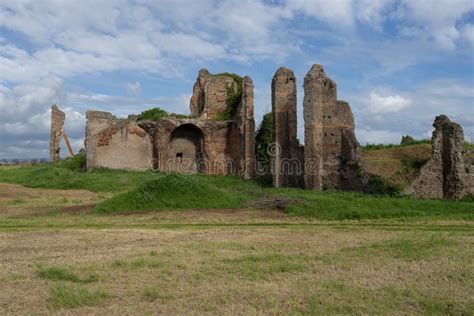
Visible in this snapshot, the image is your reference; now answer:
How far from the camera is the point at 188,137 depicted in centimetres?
3259

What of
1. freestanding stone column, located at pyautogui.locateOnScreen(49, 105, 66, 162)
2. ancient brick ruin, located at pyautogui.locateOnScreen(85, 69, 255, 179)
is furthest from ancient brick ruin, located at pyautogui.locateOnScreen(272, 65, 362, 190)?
freestanding stone column, located at pyautogui.locateOnScreen(49, 105, 66, 162)

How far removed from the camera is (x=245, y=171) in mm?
26844

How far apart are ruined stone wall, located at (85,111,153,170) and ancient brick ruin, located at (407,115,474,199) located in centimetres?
1766

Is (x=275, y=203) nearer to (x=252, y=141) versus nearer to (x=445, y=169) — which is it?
(x=445, y=169)

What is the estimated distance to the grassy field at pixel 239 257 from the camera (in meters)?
5.57

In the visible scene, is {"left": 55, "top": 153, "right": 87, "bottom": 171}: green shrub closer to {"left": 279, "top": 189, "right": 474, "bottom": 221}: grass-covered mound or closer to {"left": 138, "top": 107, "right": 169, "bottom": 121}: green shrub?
{"left": 138, "top": 107, "right": 169, "bottom": 121}: green shrub

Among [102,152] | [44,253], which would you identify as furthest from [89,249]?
[102,152]

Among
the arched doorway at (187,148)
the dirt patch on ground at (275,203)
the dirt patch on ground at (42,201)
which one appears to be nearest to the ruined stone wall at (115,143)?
the arched doorway at (187,148)

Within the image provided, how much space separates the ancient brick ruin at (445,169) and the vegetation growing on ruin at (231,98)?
14380 millimetres

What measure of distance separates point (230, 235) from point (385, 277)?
4.40 metres

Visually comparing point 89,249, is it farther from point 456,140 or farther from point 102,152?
point 102,152

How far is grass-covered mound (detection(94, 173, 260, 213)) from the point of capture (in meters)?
15.8

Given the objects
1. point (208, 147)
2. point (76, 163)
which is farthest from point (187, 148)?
point (76, 163)

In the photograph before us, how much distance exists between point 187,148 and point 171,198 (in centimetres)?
1638
